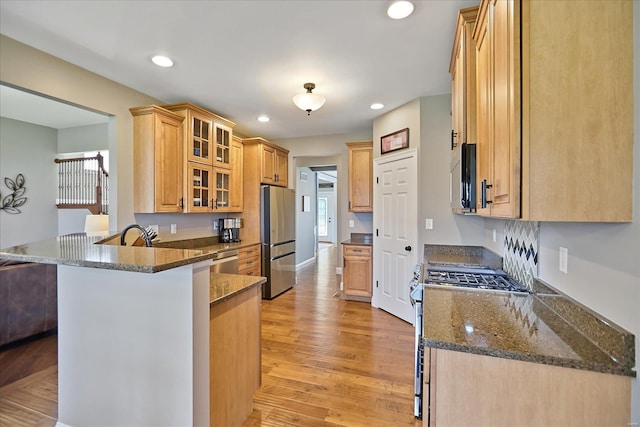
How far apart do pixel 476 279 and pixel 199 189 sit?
3.13m

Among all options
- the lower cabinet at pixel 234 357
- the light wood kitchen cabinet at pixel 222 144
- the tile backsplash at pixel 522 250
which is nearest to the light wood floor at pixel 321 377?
the lower cabinet at pixel 234 357

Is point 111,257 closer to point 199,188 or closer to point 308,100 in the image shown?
point 308,100

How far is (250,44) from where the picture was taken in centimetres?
237

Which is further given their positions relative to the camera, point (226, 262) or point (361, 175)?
point (361, 175)

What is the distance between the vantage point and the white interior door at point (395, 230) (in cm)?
360

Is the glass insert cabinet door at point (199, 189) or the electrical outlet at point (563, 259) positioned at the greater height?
the glass insert cabinet door at point (199, 189)

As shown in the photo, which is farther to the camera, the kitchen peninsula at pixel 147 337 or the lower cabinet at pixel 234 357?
the lower cabinet at pixel 234 357

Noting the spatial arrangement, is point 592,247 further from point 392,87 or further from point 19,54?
point 19,54

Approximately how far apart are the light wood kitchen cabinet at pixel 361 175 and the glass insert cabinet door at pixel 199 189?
211 centimetres

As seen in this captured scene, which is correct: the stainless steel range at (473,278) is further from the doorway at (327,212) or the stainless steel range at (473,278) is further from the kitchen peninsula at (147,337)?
the doorway at (327,212)

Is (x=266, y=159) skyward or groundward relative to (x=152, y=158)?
skyward

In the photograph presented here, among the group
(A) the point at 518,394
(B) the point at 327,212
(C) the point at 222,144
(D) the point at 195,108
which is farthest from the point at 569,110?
(B) the point at 327,212

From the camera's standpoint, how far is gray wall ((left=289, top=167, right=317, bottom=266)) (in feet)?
22.7

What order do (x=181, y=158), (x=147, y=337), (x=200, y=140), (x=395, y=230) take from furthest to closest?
(x=395, y=230), (x=200, y=140), (x=181, y=158), (x=147, y=337)
